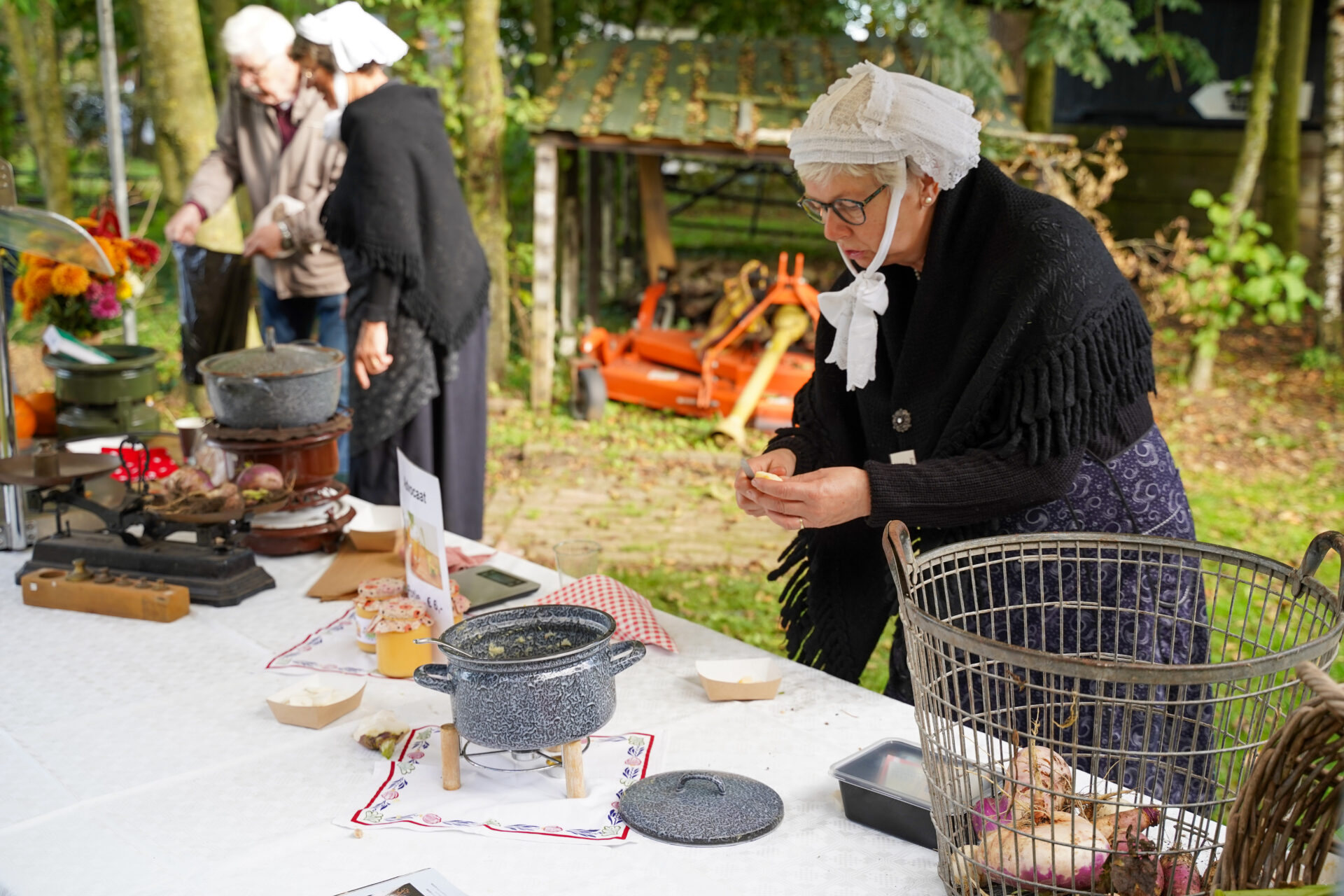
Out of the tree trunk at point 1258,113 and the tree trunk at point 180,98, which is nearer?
the tree trunk at point 180,98

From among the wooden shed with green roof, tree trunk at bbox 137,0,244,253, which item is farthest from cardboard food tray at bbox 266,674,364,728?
the wooden shed with green roof

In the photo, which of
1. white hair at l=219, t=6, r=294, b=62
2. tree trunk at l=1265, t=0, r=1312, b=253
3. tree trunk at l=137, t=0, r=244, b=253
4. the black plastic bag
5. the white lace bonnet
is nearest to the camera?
the white lace bonnet

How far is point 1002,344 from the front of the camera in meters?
1.94

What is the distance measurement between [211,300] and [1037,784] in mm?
4040

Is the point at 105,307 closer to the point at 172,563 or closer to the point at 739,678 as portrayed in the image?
the point at 172,563

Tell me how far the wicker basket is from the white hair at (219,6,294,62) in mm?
3645

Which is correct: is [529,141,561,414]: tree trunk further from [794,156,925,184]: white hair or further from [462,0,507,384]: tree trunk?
[794,156,925,184]: white hair

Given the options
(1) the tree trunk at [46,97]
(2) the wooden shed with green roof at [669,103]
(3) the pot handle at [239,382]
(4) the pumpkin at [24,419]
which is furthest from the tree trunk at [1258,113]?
(1) the tree trunk at [46,97]

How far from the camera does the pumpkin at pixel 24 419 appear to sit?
338cm

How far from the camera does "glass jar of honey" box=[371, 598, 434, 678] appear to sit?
6.46 feet

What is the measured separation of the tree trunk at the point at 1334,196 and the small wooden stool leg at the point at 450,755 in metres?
8.12

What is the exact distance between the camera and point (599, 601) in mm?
2207

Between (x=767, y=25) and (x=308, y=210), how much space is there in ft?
29.9

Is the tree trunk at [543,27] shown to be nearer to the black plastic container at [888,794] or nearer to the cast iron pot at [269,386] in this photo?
the cast iron pot at [269,386]
